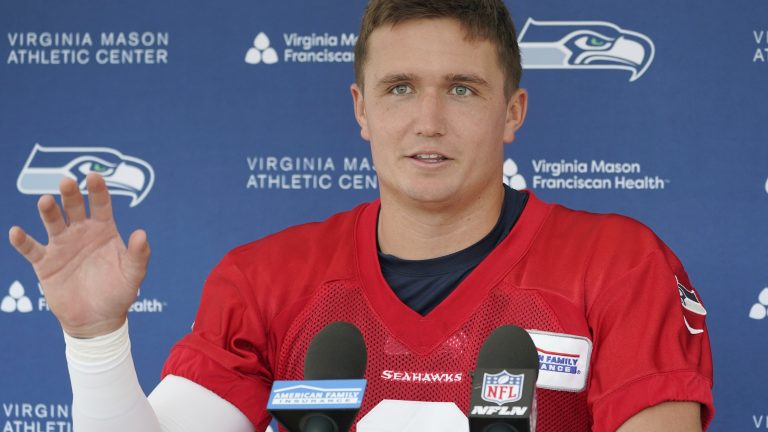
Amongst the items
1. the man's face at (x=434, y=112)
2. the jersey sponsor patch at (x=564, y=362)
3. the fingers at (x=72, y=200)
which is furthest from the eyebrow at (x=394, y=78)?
the fingers at (x=72, y=200)

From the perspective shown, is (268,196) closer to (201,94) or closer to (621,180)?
(201,94)

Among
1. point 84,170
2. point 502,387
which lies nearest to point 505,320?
point 502,387

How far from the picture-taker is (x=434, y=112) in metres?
1.72

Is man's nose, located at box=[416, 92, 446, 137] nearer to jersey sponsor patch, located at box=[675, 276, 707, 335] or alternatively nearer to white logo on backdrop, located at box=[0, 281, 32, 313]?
jersey sponsor patch, located at box=[675, 276, 707, 335]

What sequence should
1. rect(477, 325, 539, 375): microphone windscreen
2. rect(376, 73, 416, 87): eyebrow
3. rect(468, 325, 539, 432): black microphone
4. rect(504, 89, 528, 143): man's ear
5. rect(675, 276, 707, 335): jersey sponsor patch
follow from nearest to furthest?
rect(468, 325, 539, 432): black microphone → rect(477, 325, 539, 375): microphone windscreen → rect(675, 276, 707, 335): jersey sponsor patch → rect(376, 73, 416, 87): eyebrow → rect(504, 89, 528, 143): man's ear

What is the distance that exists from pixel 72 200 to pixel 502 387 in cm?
63

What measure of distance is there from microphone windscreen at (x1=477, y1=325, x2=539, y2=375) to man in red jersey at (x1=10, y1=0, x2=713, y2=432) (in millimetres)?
473

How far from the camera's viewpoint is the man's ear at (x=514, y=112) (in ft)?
6.23

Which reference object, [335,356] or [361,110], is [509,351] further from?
[361,110]

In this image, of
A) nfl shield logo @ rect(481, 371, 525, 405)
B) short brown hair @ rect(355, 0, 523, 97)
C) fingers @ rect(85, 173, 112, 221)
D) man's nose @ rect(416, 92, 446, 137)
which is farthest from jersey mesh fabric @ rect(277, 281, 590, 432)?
nfl shield logo @ rect(481, 371, 525, 405)

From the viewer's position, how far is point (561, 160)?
2.71 m

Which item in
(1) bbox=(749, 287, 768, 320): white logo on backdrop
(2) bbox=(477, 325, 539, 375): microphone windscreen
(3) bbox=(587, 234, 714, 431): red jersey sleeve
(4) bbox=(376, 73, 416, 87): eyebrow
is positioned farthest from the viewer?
(1) bbox=(749, 287, 768, 320): white logo on backdrop

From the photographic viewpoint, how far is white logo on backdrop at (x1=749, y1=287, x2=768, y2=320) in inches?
103

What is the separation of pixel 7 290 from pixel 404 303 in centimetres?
148
